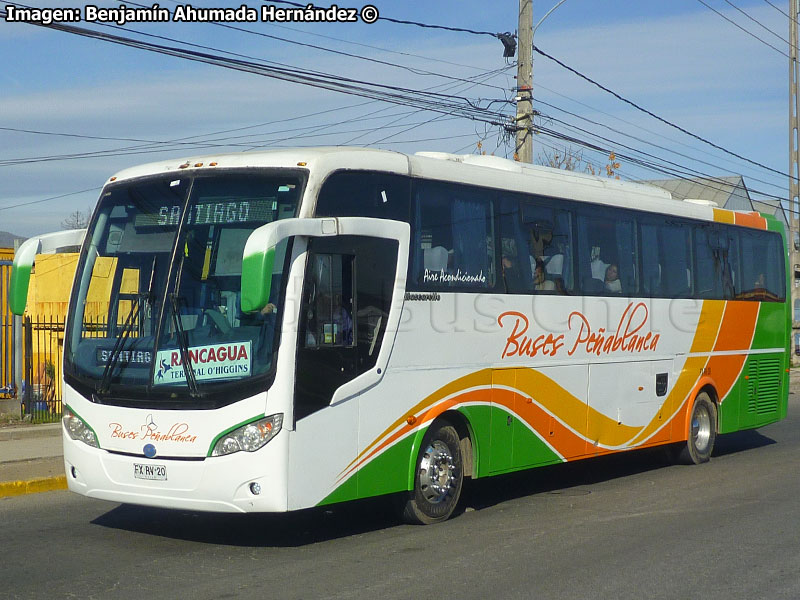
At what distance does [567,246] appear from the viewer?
11.8 m

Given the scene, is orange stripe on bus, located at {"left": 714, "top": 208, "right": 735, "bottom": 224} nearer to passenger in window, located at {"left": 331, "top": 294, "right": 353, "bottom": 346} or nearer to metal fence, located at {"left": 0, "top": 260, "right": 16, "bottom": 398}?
passenger in window, located at {"left": 331, "top": 294, "right": 353, "bottom": 346}

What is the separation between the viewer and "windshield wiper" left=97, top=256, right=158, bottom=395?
861 cm

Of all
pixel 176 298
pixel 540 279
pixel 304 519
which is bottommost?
pixel 304 519

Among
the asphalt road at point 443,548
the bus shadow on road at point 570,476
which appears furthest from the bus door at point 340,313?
the bus shadow on road at point 570,476

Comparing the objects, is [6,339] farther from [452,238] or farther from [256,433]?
[256,433]

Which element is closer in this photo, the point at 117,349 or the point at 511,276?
the point at 117,349

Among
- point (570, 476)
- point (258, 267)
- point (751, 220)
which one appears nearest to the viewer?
point (258, 267)

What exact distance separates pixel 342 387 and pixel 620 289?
5.13 m

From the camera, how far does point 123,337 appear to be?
8.62 meters

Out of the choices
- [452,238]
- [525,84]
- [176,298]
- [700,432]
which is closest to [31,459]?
[176,298]

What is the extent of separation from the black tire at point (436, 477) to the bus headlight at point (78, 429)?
2.82 metres

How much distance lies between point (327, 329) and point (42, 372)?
37.3 ft

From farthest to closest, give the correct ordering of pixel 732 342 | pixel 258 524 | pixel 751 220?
1. pixel 751 220
2. pixel 732 342
3. pixel 258 524

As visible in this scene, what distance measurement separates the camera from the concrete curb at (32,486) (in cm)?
1134
